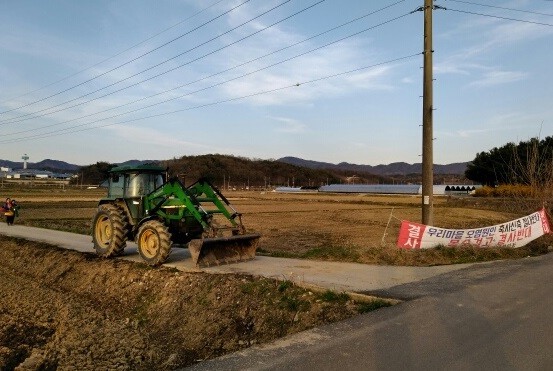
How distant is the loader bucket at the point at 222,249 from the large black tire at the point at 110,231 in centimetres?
280

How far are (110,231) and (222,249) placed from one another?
360cm

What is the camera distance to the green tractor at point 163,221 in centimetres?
1171

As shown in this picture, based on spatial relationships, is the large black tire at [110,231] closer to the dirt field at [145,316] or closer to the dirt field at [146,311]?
the dirt field at [146,311]

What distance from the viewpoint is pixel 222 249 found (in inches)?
477

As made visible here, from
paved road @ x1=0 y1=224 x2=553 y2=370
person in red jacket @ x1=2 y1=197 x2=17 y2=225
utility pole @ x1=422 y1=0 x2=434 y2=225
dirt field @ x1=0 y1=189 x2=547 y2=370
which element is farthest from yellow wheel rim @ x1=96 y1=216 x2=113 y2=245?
person in red jacket @ x1=2 y1=197 x2=17 y2=225

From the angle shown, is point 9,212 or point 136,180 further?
point 9,212

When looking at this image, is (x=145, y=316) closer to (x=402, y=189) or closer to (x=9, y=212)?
(x=9, y=212)

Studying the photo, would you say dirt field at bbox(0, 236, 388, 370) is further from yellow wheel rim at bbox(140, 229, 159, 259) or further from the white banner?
the white banner

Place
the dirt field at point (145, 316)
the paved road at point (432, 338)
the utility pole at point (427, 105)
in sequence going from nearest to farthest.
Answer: the paved road at point (432, 338)
the dirt field at point (145, 316)
the utility pole at point (427, 105)

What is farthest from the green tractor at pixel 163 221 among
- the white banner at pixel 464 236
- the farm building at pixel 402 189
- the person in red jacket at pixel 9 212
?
the farm building at pixel 402 189

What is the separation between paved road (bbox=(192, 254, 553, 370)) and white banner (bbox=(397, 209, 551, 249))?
5325mm

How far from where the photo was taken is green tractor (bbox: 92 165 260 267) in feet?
38.4

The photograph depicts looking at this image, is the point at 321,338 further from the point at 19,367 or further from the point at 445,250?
the point at 445,250

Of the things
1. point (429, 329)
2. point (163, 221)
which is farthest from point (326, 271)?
point (429, 329)
